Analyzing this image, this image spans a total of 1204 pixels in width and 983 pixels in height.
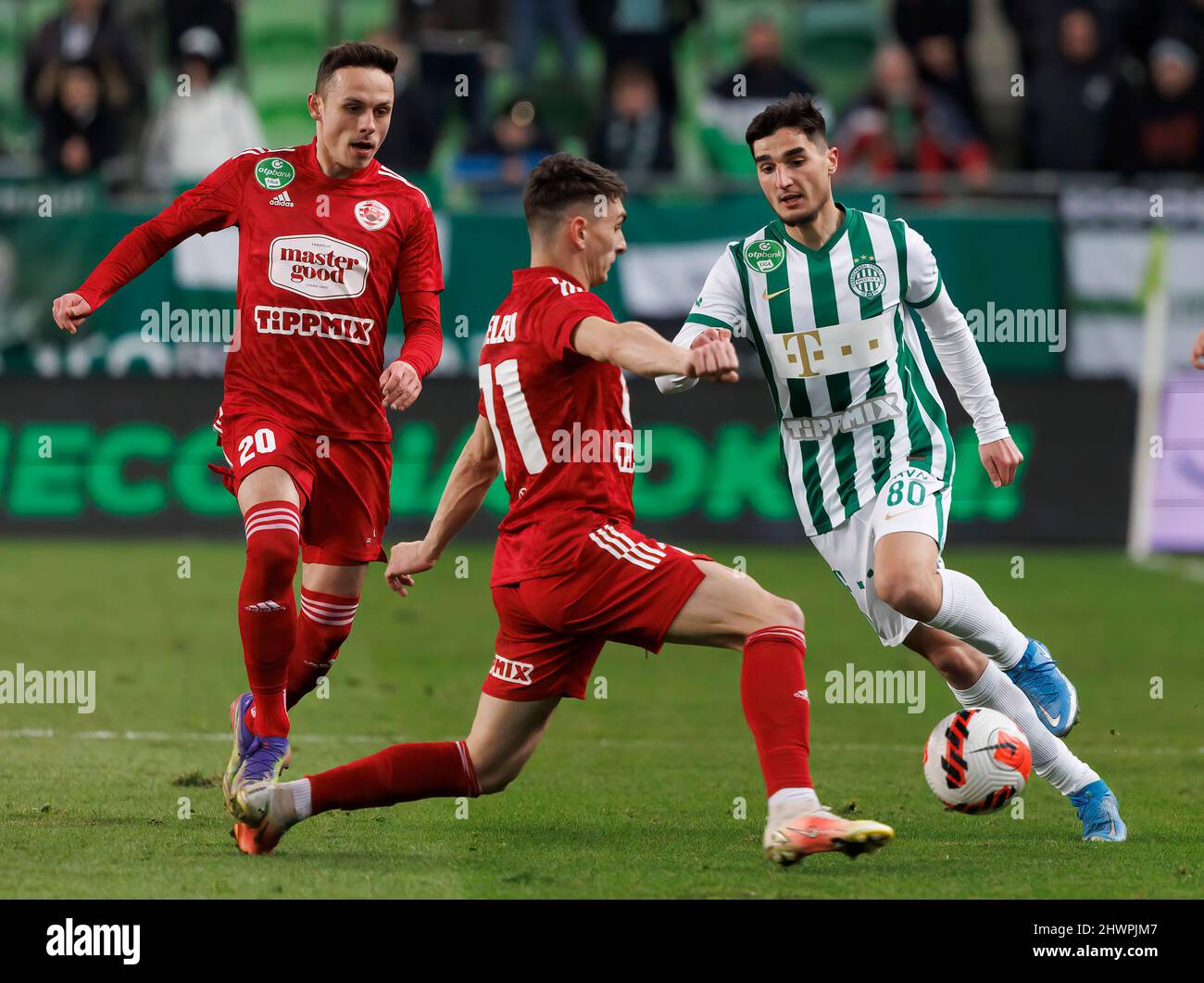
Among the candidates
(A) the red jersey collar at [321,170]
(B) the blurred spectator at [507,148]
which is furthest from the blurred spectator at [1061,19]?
(A) the red jersey collar at [321,170]

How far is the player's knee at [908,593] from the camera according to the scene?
602cm

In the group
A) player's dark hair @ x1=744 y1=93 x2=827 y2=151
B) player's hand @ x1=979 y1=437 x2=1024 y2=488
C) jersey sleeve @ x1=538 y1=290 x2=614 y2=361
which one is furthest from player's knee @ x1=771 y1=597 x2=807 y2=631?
player's dark hair @ x1=744 y1=93 x2=827 y2=151

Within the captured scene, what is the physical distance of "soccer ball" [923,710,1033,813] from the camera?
229 inches

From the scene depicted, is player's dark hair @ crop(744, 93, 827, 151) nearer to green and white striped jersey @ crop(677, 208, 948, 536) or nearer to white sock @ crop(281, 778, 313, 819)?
green and white striped jersey @ crop(677, 208, 948, 536)

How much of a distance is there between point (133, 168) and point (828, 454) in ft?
38.4

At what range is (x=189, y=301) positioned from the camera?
14594 mm

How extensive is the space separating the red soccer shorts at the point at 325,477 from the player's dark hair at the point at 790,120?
5.81 ft

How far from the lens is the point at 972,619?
6133 millimetres

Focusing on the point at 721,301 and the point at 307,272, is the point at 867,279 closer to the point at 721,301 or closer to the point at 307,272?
the point at 721,301

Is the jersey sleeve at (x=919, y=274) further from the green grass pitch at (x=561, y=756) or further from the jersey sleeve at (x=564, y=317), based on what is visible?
the green grass pitch at (x=561, y=756)

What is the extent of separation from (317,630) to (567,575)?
1.82 meters

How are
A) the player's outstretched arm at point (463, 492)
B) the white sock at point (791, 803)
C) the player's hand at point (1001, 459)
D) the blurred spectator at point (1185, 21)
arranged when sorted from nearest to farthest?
the white sock at point (791, 803) < the player's outstretched arm at point (463, 492) < the player's hand at point (1001, 459) < the blurred spectator at point (1185, 21)

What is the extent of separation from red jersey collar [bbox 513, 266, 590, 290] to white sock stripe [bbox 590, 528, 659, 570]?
755 millimetres
